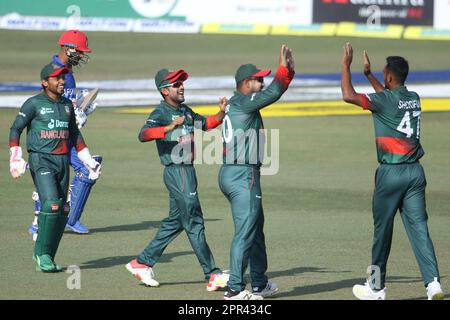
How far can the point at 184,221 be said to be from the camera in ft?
35.3

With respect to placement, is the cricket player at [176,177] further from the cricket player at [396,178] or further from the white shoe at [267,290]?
the cricket player at [396,178]

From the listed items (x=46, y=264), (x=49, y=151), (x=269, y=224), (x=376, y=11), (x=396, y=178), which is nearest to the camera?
(x=396, y=178)

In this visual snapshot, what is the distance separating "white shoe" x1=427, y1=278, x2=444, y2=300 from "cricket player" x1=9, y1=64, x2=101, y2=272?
3.66 metres

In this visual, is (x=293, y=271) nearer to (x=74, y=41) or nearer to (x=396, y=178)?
(x=396, y=178)

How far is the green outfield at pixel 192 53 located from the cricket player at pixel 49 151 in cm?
1943

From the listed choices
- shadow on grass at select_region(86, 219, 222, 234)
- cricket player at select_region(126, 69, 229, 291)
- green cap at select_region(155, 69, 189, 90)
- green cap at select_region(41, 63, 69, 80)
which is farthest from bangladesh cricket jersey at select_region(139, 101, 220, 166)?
shadow on grass at select_region(86, 219, 222, 234)

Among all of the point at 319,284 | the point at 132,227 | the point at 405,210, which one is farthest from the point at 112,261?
the point at 405,210

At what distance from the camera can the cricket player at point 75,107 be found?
12898 millimetres

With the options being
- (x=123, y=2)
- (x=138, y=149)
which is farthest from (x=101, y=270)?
(x=123, y=2)

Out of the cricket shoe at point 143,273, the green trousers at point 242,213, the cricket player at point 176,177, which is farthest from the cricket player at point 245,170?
the cricket shoe at point 143,273

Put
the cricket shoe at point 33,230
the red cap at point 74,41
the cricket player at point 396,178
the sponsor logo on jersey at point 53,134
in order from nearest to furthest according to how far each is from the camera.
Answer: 1. the cricket player at point 396,178
2. the sponsor logo on jersey at point 53,134
3. the red cap at point 74,41
4. the cricket shoe at point 33,230

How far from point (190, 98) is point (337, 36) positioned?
50.0 ft

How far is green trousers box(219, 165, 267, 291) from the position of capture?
396 inches

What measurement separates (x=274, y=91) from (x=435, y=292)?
222 cm
